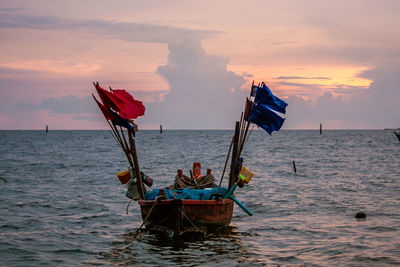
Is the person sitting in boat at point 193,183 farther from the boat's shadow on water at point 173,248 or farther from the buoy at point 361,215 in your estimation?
the buoy at point 361,215

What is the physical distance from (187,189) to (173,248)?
8.58 ft

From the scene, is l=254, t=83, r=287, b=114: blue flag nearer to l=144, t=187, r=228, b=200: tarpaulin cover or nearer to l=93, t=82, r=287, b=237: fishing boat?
l=93, t=82, r=287, b=237: fishing boat

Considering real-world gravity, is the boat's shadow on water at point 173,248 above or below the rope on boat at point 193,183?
below

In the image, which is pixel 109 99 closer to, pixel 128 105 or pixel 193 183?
pixel 128 105

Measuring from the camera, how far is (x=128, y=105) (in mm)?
17109

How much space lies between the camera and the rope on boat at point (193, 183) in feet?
63.1

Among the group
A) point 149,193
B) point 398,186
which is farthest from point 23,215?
point 398,186

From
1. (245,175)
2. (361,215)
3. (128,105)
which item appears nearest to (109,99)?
(128,105)

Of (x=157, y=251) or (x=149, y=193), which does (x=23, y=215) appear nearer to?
(x=149, y=193)

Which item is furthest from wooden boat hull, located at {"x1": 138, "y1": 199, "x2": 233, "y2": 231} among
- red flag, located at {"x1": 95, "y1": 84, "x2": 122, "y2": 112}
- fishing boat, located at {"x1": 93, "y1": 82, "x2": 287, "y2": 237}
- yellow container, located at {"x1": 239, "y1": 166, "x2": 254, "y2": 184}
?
red flag, located at {"x1": 95, "y1": 84, "x2": 122, "y2": 112}

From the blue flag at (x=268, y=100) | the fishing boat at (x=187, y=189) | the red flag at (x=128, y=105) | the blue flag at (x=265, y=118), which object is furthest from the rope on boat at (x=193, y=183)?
the blue flag at (x=268, y=100)

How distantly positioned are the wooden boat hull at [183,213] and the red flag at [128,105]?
10.1ft

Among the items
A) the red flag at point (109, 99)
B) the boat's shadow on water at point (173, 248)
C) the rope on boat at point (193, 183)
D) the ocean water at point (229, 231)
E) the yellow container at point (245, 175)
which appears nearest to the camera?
the boat's shadow on water at point (173, 248)

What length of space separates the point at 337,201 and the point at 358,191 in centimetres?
472
